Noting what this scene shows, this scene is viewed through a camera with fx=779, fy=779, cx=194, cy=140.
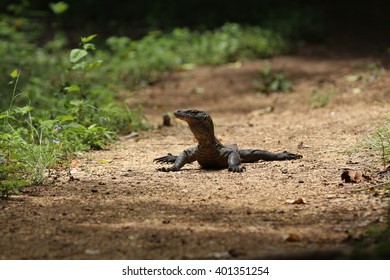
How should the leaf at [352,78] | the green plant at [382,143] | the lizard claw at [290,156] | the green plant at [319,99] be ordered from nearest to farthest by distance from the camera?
the green plant at [382,143]
the lizard claw at [290,156]
the green plant at [319,99]
the leaf at [352,78]

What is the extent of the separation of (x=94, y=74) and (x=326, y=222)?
8443 millimetres

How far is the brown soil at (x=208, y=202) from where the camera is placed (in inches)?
170

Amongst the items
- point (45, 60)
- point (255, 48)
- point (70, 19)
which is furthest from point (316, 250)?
point (70, 19)

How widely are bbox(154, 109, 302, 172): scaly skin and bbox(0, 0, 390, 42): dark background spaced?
31.9 feet

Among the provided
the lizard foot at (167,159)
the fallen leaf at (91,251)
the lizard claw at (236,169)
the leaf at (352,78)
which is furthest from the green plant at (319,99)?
the fallen leaf at (91,251)

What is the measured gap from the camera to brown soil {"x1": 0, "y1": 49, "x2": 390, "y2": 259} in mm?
4324

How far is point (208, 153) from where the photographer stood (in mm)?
6867

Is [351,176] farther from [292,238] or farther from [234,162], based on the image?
[292,238]

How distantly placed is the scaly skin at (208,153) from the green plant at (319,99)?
356 cm

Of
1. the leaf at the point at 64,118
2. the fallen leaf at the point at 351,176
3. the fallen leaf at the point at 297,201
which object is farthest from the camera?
the leaf at the point at 64,118

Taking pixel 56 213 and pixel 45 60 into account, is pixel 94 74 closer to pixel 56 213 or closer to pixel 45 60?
pixel 45 60

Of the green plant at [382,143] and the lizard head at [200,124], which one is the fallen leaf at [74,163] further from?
the green plant at [382,143]

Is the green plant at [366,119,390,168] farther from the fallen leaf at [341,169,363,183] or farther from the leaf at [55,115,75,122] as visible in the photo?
the leaf at [55,115,75,122]

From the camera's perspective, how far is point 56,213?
17.1 feet
